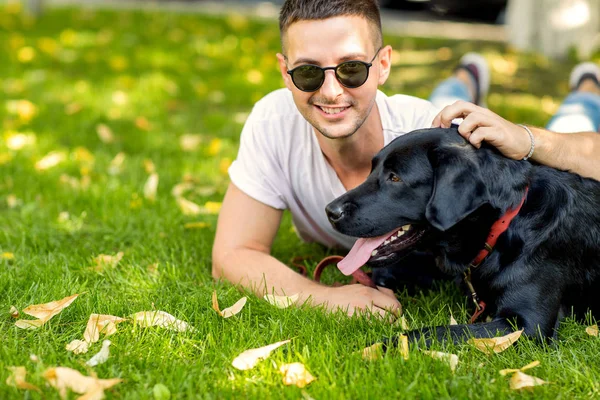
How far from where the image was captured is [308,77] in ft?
10.3

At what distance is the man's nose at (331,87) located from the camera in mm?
3131

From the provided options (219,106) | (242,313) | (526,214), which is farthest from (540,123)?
(242,313)

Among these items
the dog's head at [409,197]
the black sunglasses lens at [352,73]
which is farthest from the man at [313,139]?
the dog's head at [409,197]

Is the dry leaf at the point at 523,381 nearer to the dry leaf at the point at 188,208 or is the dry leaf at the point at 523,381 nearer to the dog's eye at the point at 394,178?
the dog's eye at the point at 394,178

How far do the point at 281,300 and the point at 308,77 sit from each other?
38.8 inches

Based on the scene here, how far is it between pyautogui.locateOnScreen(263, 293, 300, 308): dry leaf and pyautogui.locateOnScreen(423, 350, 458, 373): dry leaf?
74cm

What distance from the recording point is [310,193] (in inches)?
143

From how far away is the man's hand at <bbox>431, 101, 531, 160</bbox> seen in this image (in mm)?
2877

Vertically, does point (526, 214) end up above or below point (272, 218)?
above

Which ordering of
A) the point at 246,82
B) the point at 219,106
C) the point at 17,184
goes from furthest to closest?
the point at 246,82, the point at 219,106, the point at 17,184

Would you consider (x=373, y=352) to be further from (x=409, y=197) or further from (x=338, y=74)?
(x=338, y=74)

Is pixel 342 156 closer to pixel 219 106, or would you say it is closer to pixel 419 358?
pixel 419 358

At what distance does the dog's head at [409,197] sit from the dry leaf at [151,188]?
2.10m

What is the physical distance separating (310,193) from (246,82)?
4453 mm
